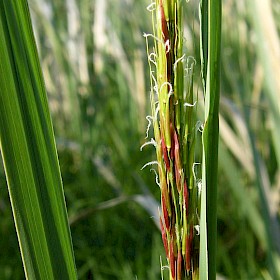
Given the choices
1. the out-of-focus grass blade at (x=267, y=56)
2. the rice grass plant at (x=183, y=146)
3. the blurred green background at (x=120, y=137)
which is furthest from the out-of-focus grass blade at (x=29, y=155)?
the blurred green background at (x=120, y=137)

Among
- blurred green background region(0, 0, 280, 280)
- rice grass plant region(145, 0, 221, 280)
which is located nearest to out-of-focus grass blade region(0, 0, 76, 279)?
rice grass plant region(145, 0, 221, 280)

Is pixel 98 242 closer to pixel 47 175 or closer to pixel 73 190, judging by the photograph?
pixel 73 190

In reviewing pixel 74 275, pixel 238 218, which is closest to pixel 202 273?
pixel 74 275

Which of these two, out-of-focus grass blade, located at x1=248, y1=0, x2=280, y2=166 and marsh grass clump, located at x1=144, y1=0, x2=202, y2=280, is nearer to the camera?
marsh grass clump, located at x1=144, y1=0, x2=202, y2=280

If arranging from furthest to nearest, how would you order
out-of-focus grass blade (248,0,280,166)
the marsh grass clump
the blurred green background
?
the blurred green background
out-of-focus grass blade (248,0,280,166)
the marsh grass clump

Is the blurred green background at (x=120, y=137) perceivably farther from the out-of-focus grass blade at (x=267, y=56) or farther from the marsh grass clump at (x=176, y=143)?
the marsh grass clump at (x=176, y=143)

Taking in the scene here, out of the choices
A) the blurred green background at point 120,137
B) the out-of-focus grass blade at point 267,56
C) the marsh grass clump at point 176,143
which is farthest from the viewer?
the blurred green background at point 120,137

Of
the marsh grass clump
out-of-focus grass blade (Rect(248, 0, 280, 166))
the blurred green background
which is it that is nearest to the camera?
the marsh grass clump

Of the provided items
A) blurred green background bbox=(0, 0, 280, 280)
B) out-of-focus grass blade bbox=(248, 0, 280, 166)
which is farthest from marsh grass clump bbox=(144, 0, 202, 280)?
blurred green background bbox=(0, 0, 280, 280)

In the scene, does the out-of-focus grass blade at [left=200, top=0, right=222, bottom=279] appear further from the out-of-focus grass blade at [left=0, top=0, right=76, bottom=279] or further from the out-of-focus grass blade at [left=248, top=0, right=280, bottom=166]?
the out-of-focus grass blade at [left=248, top=0, right=280, bottom=166]
